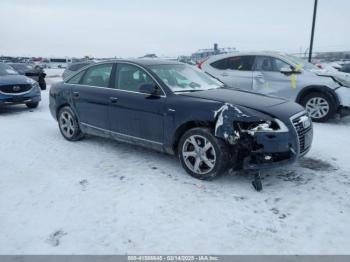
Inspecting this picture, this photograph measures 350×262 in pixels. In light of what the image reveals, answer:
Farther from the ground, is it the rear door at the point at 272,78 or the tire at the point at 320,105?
the rear door at the point at 272,78

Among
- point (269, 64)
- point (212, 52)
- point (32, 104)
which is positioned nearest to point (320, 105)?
point (269, 64)

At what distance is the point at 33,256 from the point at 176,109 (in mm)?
2507

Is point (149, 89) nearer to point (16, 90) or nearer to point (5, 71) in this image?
point (16, 90)

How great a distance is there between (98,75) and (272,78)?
4.65m

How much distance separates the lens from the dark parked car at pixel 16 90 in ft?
30.8

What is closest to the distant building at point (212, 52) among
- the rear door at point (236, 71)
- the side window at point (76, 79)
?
the rear door at point (236, 71)

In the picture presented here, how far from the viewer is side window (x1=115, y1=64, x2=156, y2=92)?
5.09 metres

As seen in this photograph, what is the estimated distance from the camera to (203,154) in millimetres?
4332

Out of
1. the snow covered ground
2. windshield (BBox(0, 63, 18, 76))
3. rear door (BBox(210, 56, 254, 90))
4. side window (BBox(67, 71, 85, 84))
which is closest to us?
the snow covered ground

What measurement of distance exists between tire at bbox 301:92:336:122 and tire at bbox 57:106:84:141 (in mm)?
5393

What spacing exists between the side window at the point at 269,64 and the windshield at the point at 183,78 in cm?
338

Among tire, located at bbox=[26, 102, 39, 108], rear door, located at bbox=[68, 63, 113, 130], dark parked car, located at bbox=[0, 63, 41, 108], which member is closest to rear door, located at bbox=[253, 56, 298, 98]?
rear door, located at bbox=[68, 63, 113, 130]

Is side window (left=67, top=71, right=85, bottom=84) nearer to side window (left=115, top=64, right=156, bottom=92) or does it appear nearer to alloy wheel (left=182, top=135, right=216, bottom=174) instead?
side window (left=115, top=64, right=156, bottom=92)

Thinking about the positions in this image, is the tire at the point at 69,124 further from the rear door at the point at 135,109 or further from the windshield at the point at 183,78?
the windshield at the point at 183,78
